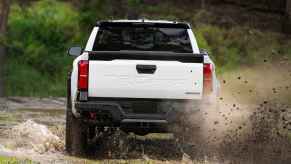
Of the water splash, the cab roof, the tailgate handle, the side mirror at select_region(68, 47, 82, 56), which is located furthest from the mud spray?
the side mirror at select_region(68, 47, 82, 56)

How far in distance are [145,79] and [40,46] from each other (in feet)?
56.6

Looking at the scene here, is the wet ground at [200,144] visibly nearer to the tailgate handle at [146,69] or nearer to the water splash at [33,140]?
the water splash at [33,140]

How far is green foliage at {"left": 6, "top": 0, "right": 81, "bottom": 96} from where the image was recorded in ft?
84.3

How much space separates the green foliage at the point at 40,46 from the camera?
2569 cm

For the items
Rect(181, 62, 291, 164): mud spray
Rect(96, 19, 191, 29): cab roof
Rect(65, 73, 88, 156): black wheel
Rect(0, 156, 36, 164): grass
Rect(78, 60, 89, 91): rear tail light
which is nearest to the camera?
Rect(0, 156, 36, 164): grass

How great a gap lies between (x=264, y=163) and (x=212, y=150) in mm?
998

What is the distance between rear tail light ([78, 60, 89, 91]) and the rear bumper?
0.19 m

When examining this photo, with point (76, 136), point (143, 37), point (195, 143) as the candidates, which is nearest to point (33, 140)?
point (76, 136)

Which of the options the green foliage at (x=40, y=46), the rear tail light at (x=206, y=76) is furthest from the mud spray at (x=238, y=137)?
the green foliage at (x=40, y=46)

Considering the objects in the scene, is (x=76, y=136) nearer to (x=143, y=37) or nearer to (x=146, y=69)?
(x=146, y=69)

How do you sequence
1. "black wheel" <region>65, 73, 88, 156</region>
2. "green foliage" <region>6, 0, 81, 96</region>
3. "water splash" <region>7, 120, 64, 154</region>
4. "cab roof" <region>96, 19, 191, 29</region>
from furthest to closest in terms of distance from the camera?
"green foliage" <region>6, 0, 81, 96</region>, "cab roof" <region>96, 19, 191, 29</region>, "water splash" <region>7, 120, 64, 154</region>, "black wheel" <region>65, 73, 88, 156</region>

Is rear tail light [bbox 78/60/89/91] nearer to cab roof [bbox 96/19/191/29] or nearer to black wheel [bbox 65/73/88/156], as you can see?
black wheel [bbox 65/73/88/156]

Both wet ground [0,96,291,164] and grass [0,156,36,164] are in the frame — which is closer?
grass [0,156,36,164]

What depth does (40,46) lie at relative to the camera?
2727cm
